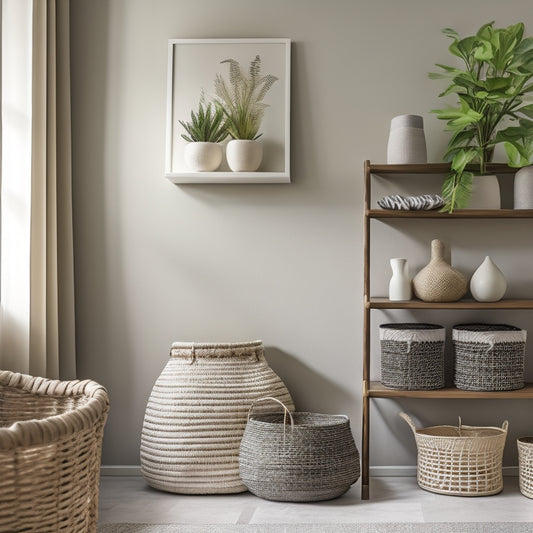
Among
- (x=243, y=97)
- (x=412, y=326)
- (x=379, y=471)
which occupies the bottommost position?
(x=379, y=471)

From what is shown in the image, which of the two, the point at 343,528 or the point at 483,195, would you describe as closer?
the point at 343,528

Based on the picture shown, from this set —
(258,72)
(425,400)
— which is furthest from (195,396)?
(258,72)

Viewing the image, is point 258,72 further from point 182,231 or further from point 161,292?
point 161,292

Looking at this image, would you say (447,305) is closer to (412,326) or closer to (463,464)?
(412,326)

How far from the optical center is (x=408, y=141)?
2631mm

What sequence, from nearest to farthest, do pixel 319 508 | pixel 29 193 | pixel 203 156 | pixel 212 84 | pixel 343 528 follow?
1. pixel 343 528
2. pixel 319 508
3. pixel 29 193
4. pixel 203 156
5. pixel 212 84

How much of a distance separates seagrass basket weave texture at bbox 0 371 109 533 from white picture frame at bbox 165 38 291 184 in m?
1.24

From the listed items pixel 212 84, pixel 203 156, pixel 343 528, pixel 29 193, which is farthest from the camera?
pixel 212 84

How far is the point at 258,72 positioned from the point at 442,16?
2.56 ft

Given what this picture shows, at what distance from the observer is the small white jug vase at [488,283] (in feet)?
8.59

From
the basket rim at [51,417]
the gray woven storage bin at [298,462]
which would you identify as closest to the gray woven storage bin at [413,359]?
the gray woven storage bin at [298,462]

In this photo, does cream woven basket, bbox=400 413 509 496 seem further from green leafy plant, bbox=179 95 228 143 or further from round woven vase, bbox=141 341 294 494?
green leafy plant, bbox=179 95 228 143

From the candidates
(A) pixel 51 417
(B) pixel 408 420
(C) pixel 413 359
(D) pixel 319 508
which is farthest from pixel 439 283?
(A) pixel 51 417

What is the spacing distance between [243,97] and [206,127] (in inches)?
7.9
